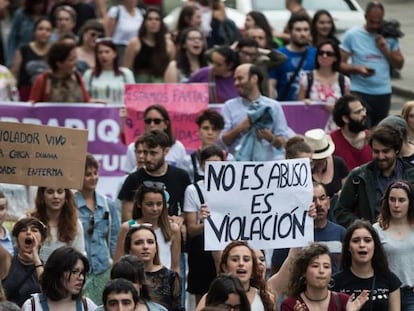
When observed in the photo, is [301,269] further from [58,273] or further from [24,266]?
[24,266]

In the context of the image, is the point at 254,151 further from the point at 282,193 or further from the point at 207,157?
the point at 282,193

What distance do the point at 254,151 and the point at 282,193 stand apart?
2885 mm

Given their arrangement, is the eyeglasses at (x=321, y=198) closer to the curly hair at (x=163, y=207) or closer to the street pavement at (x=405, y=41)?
the curly hair at (x=163, y=207)

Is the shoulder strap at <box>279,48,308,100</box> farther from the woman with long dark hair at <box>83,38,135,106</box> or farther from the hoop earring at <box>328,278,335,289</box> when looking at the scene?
the hoop earring at <box>328,278,335,289</box>

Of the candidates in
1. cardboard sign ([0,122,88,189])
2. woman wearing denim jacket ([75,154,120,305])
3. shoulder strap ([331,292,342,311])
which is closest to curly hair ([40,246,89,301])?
cardboard sign ([0,122,88,189])

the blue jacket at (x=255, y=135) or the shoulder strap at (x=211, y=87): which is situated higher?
the shoulder strap at (x=211, y=87)

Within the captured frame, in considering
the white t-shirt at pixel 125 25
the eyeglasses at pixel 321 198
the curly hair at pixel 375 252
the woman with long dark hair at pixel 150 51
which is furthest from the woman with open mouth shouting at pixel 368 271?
the white t-shirt at pixel 125 25

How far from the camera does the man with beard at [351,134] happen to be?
14797 millimetres

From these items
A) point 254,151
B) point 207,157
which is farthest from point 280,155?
Result: point 207,157

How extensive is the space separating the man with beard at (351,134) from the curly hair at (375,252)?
8.66 ft

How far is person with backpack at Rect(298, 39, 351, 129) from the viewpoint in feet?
55.7

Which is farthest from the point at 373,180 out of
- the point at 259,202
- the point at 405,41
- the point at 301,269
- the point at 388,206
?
the point at 405,41

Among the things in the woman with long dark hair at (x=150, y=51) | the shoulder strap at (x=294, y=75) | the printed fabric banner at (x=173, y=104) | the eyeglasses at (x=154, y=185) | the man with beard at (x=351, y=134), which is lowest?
the eyeglasses at (x=154, y=185)

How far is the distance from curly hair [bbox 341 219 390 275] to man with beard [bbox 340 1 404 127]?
19.6 ft
